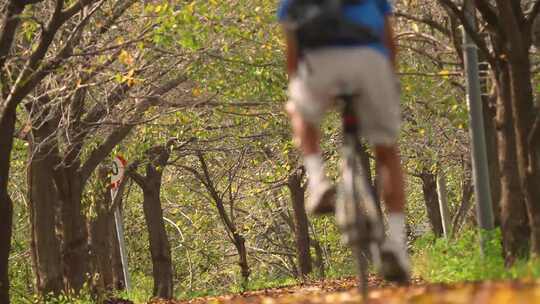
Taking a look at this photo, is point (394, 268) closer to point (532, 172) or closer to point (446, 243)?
point (532, 172)

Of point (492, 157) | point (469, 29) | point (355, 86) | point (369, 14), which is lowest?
point (355, 86)

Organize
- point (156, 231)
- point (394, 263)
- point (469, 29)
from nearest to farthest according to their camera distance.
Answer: point (394, 263), point (469, 29), point (156, 231)

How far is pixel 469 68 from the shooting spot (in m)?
13.9

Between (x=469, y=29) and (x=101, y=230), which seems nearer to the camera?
(x=469, y=29)

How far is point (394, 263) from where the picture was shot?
6.34 m

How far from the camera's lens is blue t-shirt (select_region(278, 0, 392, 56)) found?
6062 mm

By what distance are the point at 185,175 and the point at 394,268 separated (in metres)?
30.6

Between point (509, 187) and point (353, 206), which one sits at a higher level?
point (509, 187)

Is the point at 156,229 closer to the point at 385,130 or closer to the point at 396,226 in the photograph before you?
the point at 396,226

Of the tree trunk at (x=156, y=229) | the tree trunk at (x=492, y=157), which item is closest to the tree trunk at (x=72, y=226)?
the tree trunk at (x=492, y=157)

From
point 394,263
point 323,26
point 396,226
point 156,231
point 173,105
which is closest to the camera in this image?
point 323,26

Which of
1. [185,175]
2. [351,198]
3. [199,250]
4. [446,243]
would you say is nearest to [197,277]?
[199,250]

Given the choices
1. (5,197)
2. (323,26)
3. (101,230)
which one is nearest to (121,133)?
(5,197)

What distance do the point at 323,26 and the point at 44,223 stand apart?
489 inches
